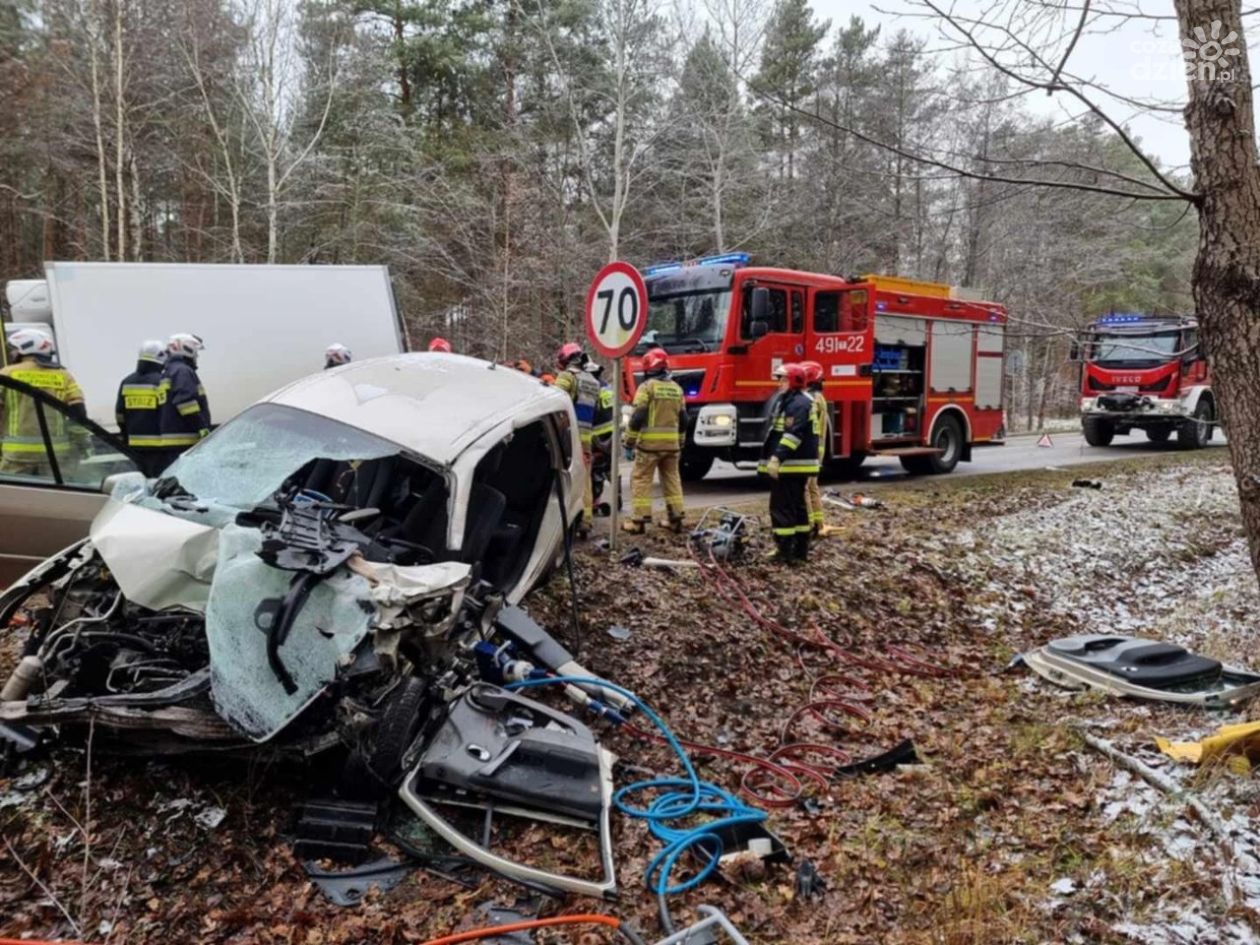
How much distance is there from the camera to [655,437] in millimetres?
7750

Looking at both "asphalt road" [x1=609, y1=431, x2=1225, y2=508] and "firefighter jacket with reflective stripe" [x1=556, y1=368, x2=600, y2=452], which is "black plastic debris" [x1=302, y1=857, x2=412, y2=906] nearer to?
"firefighter jacket with reflective stripe" [x1=556, y1=368, x2=600, y2=452]

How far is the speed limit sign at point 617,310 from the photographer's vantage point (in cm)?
622

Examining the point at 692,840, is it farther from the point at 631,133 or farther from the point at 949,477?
→ the point at 631,133

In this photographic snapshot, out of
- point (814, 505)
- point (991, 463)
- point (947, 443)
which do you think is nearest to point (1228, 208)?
point (814, 505)

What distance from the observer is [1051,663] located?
5.66 m

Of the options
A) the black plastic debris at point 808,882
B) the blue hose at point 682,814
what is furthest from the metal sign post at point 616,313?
the black plastic debris at point 808,882

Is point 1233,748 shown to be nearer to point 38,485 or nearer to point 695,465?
point 38,485

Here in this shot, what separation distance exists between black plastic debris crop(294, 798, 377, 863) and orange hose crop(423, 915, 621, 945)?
542mm

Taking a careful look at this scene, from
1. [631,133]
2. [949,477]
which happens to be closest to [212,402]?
[949,477]

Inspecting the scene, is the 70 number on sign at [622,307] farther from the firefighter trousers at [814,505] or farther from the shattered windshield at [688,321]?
the shattered windshield at [688,321]

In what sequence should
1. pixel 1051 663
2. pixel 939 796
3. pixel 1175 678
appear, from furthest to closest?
pixel 1051 663
pixel 1175 678
pixel 939 796

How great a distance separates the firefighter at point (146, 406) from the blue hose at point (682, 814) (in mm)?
4961

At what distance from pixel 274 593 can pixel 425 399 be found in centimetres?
159

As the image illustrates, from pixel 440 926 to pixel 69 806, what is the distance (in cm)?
162
